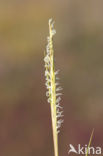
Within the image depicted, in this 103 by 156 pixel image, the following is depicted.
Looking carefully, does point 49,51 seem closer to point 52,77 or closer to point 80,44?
point 52,77

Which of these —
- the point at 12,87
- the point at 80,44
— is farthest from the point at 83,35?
the point at 12,87

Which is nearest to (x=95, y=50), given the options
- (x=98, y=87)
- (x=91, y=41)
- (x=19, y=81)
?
(x=91, y=41)

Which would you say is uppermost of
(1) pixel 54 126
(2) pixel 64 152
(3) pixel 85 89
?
(3) pixel 85 89

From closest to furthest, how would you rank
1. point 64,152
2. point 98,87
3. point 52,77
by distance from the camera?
point 52,77 < point 64,152 < point 98,87


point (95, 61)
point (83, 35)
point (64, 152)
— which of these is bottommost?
point (64, 152)

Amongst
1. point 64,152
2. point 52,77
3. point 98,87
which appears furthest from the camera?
point 98,87

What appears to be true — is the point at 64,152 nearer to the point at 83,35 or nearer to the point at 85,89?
the point at 85,89

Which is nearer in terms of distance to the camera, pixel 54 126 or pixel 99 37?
pixel 54 126

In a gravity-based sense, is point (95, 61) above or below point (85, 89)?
above

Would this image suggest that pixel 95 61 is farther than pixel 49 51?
Yes
